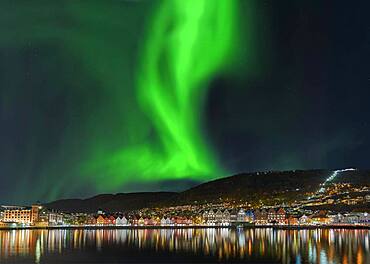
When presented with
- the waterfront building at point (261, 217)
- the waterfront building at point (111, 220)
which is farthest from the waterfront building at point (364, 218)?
the waterfront building at point (111, 220)

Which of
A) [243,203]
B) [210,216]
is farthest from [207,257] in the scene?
[243,203]

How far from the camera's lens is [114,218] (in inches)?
5704

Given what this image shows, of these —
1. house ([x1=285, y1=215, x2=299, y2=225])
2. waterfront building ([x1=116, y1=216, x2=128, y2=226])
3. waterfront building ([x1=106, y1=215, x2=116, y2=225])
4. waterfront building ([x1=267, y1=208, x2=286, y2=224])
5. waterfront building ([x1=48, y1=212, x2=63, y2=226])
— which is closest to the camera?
house ([x1=285, y1=215, x2=299, y2=225])

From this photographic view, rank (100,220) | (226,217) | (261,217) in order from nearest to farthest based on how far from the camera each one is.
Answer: (100,220) < (261,217) < (226,217)

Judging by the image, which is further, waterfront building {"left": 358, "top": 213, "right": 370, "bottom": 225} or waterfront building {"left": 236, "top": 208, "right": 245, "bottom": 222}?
waterfront building {"left": 236, "top": 208, "right": 245, "bottom": 222}

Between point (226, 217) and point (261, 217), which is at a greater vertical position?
point (226, 217)

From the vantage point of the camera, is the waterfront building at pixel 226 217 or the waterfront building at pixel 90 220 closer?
the waterfront building at pixel 90 220

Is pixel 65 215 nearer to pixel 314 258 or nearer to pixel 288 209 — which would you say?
pixel 288 209

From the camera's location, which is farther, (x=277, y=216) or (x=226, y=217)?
(x=226, y=217)

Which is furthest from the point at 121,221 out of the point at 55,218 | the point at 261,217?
→ the point at 261,217

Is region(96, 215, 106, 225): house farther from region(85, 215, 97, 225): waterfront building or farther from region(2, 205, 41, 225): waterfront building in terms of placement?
region(2, 205, 41, 225): waterfront building

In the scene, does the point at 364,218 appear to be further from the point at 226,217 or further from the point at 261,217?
the point at 226,217

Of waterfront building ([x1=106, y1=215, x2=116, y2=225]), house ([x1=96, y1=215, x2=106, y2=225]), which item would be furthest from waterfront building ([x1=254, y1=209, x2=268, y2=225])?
house ([x1=96, y1=215, x2=106, y2=225])

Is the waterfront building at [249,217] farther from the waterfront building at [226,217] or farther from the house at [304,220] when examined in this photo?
the house at [304,220]
